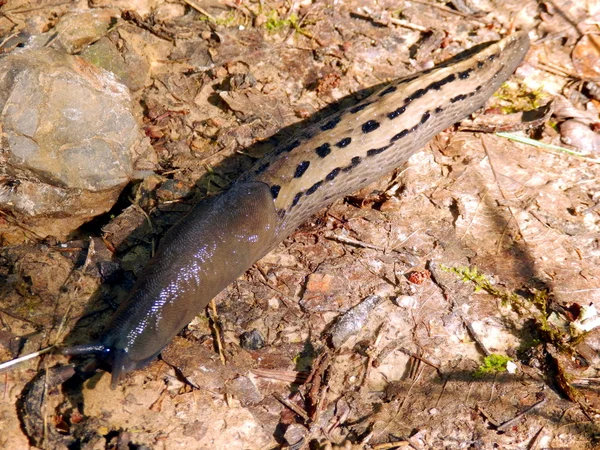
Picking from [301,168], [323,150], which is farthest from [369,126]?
[301,168]

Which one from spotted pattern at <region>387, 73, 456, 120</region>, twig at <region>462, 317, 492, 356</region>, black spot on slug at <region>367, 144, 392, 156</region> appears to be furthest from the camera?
spotted pattern at <region>387, 73, 456, 120</region>

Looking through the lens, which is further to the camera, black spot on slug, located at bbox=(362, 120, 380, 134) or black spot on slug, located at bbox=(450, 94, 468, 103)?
black spot on slug, located at bbox=(450, 94, 468, 103)

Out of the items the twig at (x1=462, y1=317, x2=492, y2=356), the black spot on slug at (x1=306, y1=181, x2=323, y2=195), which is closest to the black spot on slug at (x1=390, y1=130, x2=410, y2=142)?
the black spot on slug at (x1=306, y1=181, x2=323, y2=195)

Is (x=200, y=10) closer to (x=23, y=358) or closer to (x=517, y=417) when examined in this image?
(x=23, y=358)

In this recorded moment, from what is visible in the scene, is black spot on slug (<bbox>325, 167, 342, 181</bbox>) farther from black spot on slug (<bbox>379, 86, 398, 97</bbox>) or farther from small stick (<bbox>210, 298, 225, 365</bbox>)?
small stick (<bbox>210, 298, 225, 365</bbox>)

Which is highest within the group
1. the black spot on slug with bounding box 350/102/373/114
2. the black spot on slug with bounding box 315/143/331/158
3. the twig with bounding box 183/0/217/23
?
the twig with bounding box 183/0/217/23

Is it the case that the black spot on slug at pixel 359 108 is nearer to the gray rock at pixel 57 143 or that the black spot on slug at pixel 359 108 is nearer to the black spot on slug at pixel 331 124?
the black spot on slug at pixel 331 124
